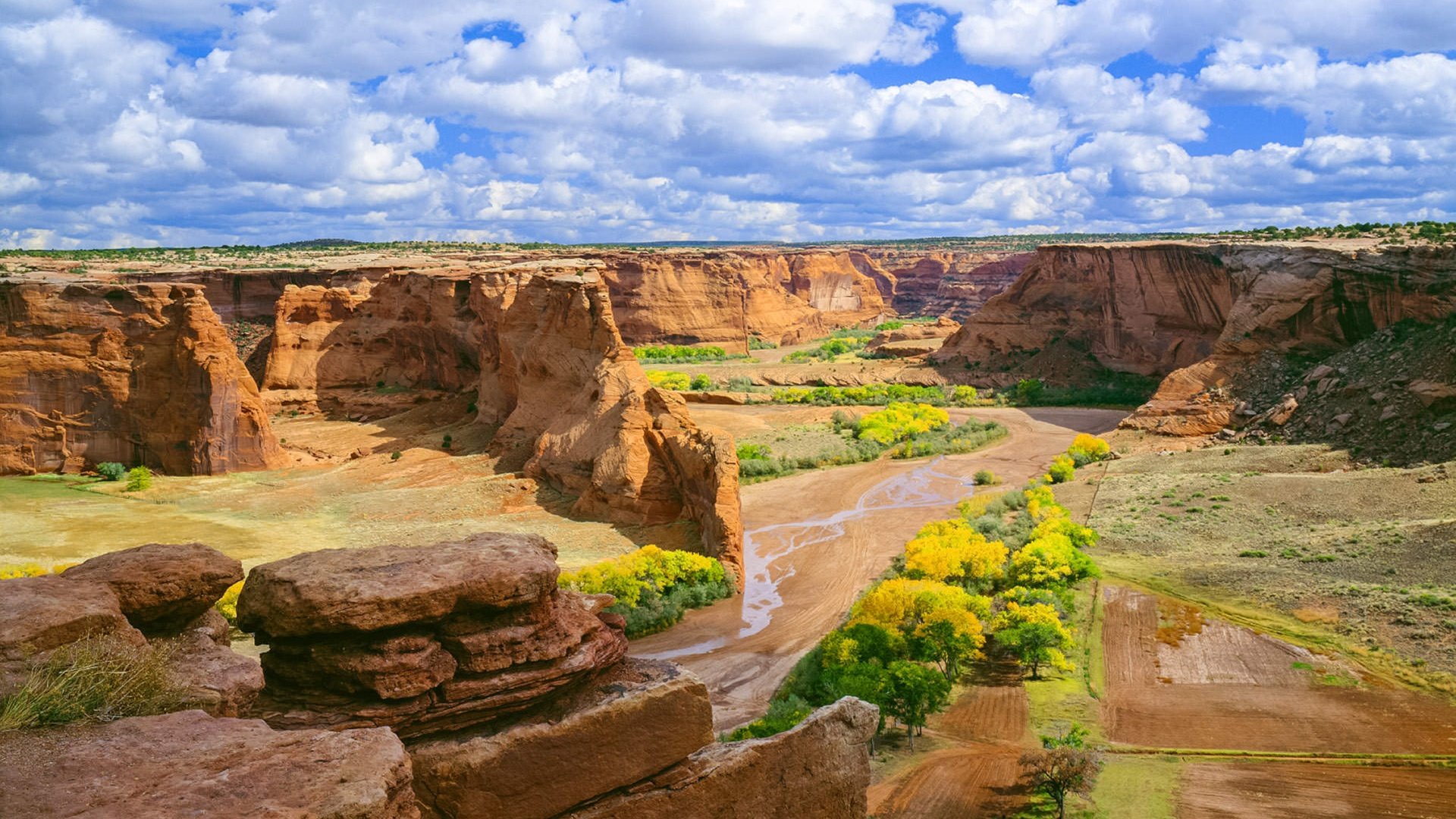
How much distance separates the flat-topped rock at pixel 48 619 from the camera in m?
6.76

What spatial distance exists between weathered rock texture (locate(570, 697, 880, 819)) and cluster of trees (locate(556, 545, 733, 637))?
11185mm

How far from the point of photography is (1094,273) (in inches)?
2594

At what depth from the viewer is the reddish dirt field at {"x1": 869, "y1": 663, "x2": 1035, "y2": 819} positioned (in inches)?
583

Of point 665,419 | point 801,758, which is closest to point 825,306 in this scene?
point 665,419

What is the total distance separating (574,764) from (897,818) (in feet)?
23.2

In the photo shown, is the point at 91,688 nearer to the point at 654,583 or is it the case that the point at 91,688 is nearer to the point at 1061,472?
the point at 654,583

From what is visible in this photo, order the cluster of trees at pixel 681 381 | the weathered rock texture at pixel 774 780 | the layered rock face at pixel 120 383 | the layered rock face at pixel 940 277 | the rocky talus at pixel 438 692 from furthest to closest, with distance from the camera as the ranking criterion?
1. the layered rock face at pixel 940 277
2. the cluster of trees at pixel 681 381
3. the layered rock face at pixel 120 383
4. the weathered rock texture at pixel 774 780
5. the rocky talus at pixel 438 692

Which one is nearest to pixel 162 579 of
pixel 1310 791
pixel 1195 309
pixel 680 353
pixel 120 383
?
pixel 1310 791

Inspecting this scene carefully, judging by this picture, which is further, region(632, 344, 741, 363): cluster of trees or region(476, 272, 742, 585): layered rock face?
region(632, 344, 741, 363): cluster of trees

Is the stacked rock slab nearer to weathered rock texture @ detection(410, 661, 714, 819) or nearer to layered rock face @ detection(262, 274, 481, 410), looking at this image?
weathered rock texture @ detection(410, 661, 714, 819)

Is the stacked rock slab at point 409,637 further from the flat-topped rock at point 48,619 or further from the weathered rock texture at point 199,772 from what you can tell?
the weathered rock texture at point 199,772

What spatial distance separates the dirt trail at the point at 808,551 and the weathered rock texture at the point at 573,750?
8.56 m

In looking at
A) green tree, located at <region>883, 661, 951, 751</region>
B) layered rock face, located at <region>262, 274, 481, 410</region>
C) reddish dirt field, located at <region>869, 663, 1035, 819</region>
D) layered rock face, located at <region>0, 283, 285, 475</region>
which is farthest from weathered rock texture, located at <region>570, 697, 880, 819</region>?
layered rock face, located at <region>262, 274, 481, 410</region>

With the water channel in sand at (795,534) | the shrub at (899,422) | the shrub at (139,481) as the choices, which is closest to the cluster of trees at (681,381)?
the shrub at (899,422)
